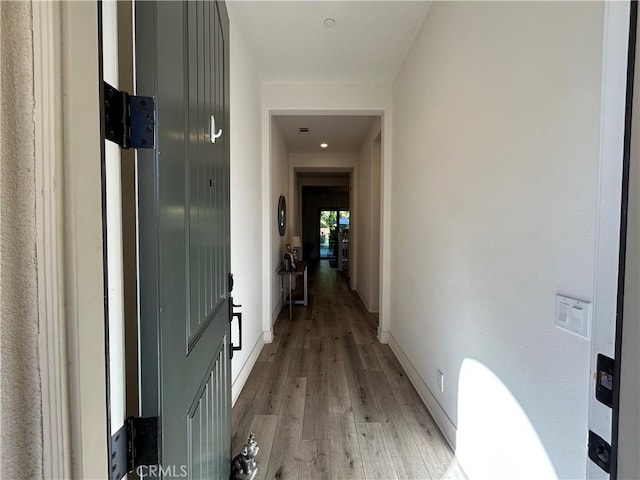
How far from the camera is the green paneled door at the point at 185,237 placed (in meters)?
0.66

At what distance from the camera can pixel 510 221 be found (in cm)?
126

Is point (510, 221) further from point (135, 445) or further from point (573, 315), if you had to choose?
point (135, 445)

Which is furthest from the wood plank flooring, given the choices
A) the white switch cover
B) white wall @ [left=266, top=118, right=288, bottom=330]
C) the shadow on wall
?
the white switch cover

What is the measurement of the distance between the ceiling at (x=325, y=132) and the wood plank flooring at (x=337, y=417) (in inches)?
118

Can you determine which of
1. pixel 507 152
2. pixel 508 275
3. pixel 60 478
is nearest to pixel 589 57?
pixel 507 152

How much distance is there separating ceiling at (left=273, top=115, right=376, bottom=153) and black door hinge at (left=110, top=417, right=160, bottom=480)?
12.7 ft

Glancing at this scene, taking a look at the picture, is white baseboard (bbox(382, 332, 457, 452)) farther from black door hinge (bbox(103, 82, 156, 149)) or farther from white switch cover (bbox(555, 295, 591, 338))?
black door hinge (bbox(103, 82, 156, 149))

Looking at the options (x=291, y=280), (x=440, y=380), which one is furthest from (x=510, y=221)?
(x=291, y=280)

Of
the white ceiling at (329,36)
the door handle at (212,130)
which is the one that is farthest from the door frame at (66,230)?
the white ceiling at (329,36)

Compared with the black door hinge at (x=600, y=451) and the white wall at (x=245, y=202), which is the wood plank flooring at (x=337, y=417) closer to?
the white wall at (x=245, y=202)

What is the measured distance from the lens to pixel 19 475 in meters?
0.45

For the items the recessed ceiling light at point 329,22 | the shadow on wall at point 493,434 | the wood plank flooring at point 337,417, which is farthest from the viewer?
the recessed ceiling light at point 329,22

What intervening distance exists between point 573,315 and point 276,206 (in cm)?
383

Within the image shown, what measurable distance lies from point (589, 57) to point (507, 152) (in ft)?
1.38
